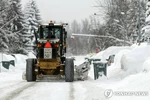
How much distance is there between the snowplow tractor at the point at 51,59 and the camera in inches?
631

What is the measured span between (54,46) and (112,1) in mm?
32800

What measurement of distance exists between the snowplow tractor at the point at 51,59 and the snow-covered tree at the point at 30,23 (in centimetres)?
4311

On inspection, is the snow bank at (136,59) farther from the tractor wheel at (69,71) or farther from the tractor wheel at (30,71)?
the tractor wheel at (30,71)

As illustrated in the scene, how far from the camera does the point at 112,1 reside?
47750mm

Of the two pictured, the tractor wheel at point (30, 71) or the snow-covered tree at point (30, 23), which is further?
the snow-covered tree at point (30, 23)

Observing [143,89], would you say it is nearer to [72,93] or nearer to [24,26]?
[72,93]

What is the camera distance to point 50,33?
16953 mm

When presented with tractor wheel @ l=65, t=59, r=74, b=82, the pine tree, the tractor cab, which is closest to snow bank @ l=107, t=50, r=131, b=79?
tractor wheel @ l=65, t=59, r=74, b=82

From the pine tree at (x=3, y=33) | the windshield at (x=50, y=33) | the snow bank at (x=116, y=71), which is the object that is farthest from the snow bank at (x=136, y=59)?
the pine tree at (x=3, y=33)

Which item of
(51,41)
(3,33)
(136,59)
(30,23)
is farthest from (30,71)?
(30,23)

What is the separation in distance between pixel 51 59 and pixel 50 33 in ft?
4.90

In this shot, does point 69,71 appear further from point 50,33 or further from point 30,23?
point 30,23

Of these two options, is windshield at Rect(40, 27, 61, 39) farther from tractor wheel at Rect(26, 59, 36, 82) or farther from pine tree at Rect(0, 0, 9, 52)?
pine tree at Rect(0, 0, 9, 52)

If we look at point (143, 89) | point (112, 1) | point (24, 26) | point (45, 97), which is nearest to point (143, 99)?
point (143, 89)
